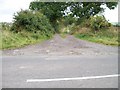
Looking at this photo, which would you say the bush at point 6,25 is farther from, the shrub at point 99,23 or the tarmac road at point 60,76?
the tarmac road at point 60,76

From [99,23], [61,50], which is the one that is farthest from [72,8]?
[61,50]

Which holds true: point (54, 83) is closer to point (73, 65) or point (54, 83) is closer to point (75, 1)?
point (73, 65)

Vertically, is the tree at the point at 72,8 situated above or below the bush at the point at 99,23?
above

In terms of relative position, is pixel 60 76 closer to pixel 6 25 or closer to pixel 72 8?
pixel 6 25

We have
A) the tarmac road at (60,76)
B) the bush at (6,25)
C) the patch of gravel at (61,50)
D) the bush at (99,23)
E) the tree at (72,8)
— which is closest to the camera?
the tarmac road at (60,76)

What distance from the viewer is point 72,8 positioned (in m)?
48.7

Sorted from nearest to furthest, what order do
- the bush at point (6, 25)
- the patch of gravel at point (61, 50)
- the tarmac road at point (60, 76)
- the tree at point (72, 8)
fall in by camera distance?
the tarmac road at point (60, 76)
the patch of gravel at point (61, 50)
the bush at point (6, 25)
the tree at point (72, 8)

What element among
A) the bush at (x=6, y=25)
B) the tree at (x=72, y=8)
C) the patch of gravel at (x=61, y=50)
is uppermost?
the tree at (x=72, y=8)

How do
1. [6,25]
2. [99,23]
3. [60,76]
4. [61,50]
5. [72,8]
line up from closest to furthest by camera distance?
[60,76]
[61,50]
[6,25]
[99,23]
[72,8]

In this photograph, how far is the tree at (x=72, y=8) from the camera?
47.1m

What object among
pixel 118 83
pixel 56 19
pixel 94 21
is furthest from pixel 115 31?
pixel 118 83

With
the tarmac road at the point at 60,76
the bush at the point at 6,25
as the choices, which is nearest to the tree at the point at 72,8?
the bush at the point at 6,25

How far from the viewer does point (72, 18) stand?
49188 millimetres

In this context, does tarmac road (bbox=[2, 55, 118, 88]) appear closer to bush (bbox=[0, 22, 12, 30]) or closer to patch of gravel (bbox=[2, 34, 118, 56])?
patch of gravel (bbox=[2, 34, 118, 56])
